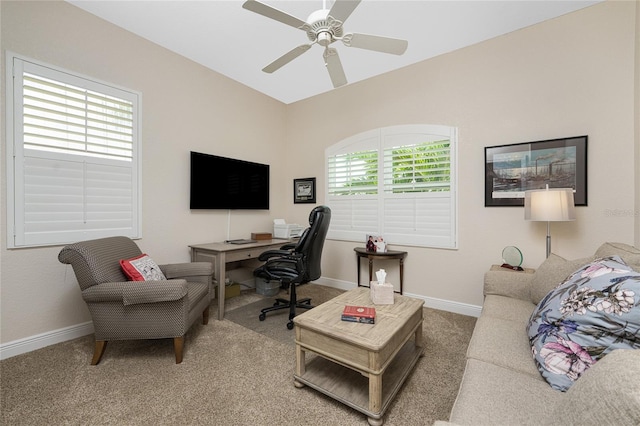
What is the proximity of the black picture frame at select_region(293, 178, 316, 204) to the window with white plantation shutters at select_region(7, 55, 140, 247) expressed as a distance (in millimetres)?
2138

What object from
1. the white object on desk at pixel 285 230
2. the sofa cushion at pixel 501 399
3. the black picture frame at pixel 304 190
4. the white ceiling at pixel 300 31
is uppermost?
the white ceiling at pixel 300 31

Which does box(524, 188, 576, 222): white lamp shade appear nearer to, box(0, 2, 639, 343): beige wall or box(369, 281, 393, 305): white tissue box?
box(0, 2, 639, 343): beige wall

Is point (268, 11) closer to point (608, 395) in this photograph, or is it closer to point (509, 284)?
point (608, 395)

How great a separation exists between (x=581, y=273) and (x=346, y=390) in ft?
4.40

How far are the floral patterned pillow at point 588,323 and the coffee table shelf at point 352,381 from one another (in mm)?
769

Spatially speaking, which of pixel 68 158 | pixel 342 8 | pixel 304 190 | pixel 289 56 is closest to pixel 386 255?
pixel 304 190

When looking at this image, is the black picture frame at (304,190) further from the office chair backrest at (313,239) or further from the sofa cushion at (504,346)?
the sofa cushion at (504,346)

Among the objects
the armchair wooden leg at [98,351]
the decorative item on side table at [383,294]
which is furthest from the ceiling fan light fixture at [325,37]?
the armchair wooden leg at [98,351]

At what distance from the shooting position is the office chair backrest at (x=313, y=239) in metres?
2.53

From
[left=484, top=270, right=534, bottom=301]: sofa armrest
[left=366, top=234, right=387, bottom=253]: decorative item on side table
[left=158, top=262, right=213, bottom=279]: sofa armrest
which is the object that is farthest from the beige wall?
[left=484, top=270, right=534, bottom=301]: sofa armrest

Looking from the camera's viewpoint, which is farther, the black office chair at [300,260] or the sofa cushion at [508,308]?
the black office chair at [300,260]

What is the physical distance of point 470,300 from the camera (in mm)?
2826

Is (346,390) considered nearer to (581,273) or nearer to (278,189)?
(581,273)

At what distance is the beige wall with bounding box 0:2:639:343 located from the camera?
2.14 m
